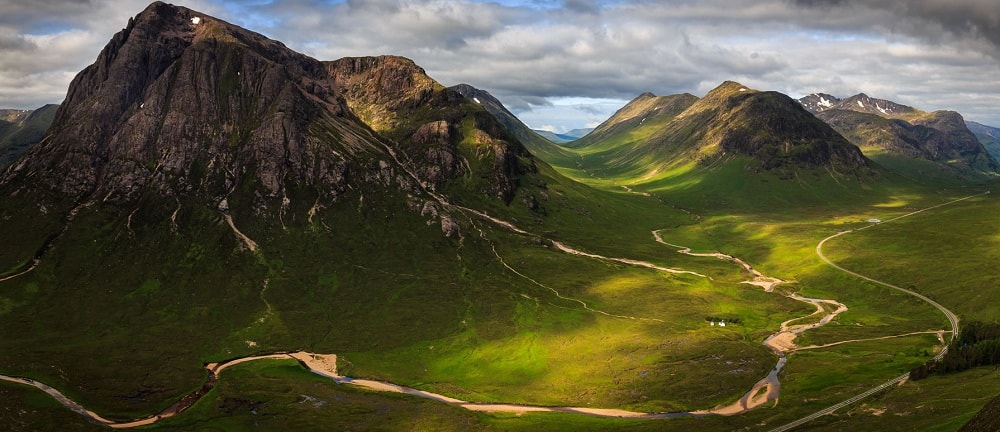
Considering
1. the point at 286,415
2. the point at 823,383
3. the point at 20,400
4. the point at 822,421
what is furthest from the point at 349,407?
the point at 823,383

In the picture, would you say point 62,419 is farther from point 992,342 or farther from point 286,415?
point 992,342

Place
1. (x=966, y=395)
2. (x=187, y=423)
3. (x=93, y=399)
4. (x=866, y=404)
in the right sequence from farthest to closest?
(x=93, y=399), (x=187, y=423), (x=866, y=404), (x=966, y=395)

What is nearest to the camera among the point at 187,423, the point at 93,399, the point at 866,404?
the point at 866,404

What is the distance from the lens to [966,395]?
158875 mm

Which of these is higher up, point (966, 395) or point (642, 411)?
point (966, 395)

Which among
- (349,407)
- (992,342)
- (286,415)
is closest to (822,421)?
(992,342)

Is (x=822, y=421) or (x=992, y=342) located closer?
(x=822, y=421)

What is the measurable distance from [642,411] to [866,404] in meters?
60.2

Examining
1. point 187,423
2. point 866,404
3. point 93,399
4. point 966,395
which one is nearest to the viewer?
point 966,395

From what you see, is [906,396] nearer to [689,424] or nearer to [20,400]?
[689,424]

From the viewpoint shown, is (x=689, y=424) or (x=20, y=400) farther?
(x=20, y=400)

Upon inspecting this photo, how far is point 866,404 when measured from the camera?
6698 inches

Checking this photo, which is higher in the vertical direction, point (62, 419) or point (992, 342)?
point (992, 342)

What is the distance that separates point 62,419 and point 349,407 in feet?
262
